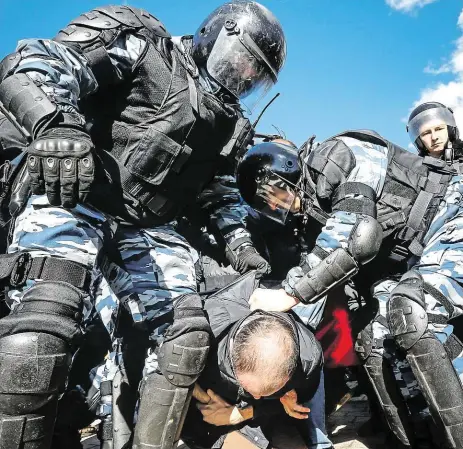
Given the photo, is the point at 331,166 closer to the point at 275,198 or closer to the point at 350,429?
the point at 275,198

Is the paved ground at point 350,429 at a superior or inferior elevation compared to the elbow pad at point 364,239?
inferior

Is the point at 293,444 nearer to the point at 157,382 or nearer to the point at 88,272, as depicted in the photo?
the point at 157,382

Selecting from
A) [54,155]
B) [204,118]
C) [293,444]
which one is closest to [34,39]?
[54,155]

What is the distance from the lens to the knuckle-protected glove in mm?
2918

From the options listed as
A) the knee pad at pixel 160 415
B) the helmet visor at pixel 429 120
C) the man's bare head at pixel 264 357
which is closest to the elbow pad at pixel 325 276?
the man's bare head at pixel 264 357

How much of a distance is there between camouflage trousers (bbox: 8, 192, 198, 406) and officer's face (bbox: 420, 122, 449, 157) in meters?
1.93

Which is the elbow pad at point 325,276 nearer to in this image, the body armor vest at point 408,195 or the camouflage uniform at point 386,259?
the camouflage uniform at point 386,259

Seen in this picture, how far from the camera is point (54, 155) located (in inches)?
59.7

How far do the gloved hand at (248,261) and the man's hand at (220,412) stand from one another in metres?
0.89

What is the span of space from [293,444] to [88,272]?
128cm

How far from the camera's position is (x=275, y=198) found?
3.35 m

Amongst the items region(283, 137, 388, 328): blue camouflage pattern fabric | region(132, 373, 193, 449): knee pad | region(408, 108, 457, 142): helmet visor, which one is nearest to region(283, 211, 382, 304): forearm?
region(283, 137, 388, 328): blue camouflage pattern fabric

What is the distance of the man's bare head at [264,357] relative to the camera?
1943 mm

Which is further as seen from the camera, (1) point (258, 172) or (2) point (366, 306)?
(1) point (258, 172)
